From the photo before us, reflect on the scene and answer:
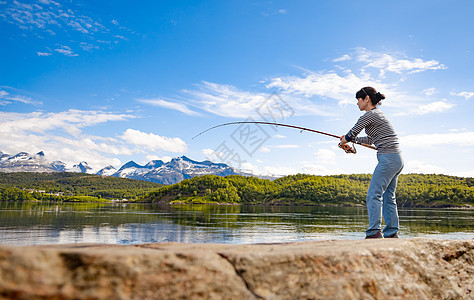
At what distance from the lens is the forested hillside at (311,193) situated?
13362cm

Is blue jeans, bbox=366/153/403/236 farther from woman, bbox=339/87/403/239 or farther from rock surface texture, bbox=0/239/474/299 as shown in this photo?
rock surface texture, bbox=0/239/474/299

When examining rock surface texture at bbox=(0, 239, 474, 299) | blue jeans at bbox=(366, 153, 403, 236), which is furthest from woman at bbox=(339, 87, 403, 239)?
rock surface texture at bbox=(0, 239, 474, 299)

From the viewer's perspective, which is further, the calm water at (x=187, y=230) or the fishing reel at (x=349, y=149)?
the calm water at (x=187, y=230)

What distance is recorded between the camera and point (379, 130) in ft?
20.8

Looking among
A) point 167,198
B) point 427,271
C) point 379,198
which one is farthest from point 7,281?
point 167,198

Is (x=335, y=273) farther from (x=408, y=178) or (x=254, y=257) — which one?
(x=408, y=178)

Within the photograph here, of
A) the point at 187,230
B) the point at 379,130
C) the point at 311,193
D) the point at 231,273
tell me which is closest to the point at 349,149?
the point at 379,130

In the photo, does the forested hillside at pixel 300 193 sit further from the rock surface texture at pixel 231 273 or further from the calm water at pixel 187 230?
the rock surface texture at pixel 231 273

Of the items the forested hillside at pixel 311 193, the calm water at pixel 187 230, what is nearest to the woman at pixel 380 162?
the calm water at pixel 187 230

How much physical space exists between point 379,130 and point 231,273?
4453 mm

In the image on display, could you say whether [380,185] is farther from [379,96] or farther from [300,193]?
[300,193]

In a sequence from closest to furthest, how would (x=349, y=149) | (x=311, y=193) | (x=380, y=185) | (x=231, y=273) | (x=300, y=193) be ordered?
(x=231, y=273), (x=380, y=185), (x=349, y=149), (x=311, y=193), (x=300, y=193)

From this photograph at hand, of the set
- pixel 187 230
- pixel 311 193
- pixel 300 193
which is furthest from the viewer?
pixel 300 193

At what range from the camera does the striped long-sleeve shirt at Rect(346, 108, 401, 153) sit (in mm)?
6211
